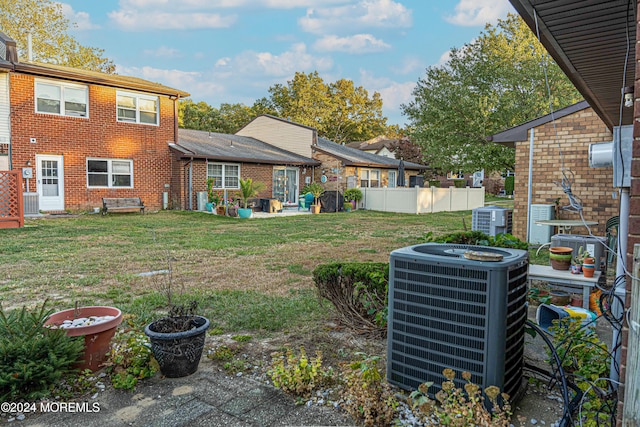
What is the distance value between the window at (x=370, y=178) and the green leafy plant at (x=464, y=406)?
21.9 meters

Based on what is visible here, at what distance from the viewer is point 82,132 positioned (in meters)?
15.5

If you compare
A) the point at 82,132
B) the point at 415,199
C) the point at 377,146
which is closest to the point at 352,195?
the point at 415,199

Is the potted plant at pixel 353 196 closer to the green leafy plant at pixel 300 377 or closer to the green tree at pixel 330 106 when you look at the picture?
the green leafy plant at pixel 300 377

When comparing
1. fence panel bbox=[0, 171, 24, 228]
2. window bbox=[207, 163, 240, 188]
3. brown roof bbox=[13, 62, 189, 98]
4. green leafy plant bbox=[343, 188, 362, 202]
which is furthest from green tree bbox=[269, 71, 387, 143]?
fence panel bbox=[0, 171, 24, 228]

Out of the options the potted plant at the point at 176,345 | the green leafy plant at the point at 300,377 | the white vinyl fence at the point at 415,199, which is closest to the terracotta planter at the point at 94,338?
the potted plant at the point at 176,345

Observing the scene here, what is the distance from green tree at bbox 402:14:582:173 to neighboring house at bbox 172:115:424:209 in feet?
13.5

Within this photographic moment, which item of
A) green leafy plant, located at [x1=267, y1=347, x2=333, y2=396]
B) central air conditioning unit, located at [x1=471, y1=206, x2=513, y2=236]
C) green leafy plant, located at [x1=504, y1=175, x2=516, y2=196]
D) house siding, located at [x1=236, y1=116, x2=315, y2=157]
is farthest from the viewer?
green leafy plant, located at [x1=504, y1=175, x2=516, y2=196]

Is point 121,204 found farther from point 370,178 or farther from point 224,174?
point 370,178

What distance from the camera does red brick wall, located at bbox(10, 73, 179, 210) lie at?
46.6ft

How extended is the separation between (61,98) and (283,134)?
11.9 m

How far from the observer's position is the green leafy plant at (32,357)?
2.57 m

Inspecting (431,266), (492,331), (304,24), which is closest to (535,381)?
(492,331)

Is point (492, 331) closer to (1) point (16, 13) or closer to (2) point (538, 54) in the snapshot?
(2) point (538, 54)

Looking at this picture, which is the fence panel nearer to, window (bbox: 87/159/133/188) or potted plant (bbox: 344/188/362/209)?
window (bbox: 87/159/133/188)
